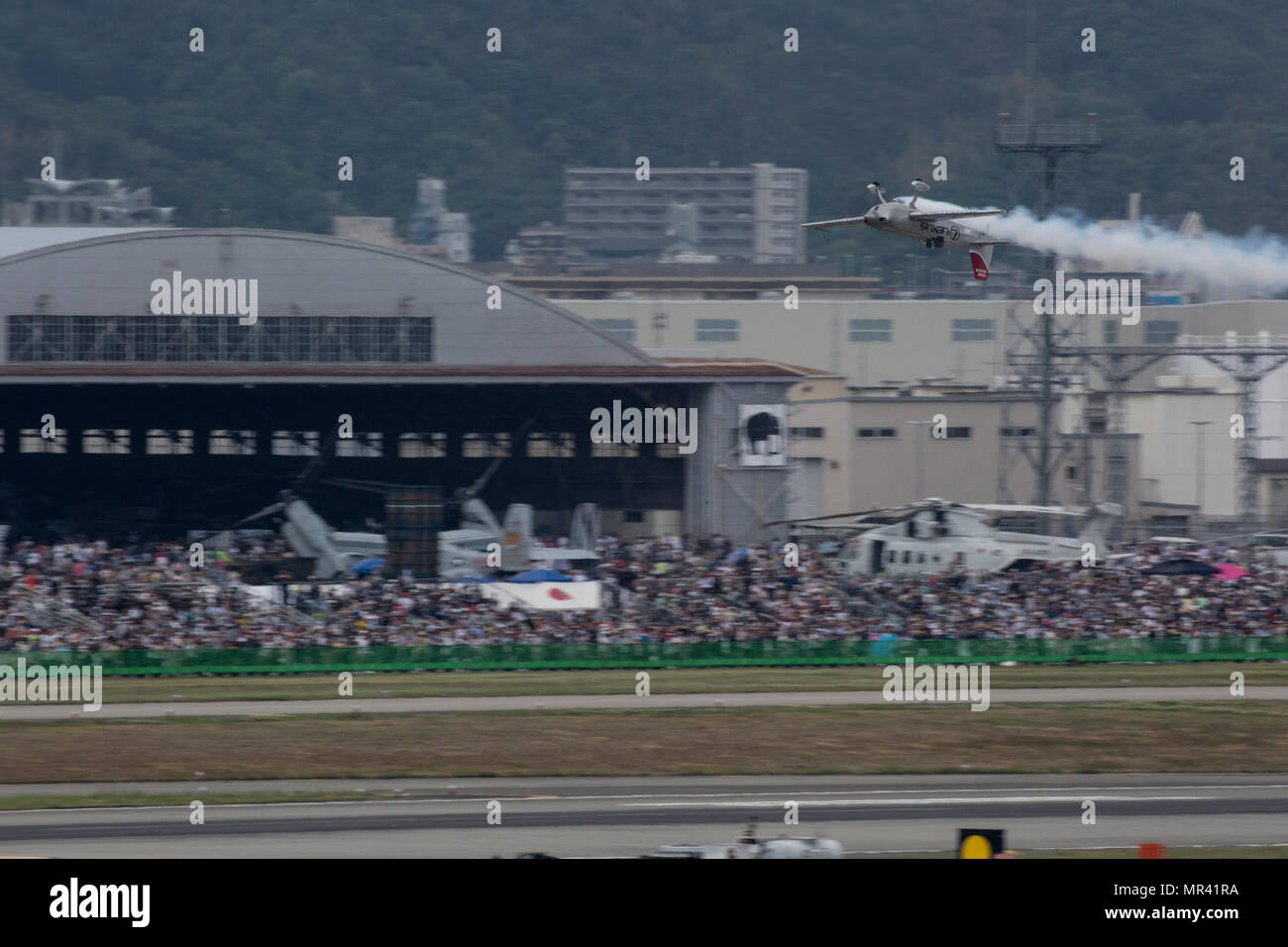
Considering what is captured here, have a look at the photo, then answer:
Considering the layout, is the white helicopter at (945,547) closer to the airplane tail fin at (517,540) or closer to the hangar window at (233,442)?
the airplane tail fin at (517,540)

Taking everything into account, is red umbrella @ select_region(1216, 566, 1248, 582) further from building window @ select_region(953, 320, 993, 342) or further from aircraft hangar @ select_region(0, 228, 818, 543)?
building window @ select_region(953, 320, 993, 342)

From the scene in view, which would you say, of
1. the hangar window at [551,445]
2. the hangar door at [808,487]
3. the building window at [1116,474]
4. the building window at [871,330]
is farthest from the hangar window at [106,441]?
the building window at [1116,474]

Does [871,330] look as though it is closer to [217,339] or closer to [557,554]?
[557,554]

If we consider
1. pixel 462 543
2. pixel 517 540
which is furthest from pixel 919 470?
pixel 462 543

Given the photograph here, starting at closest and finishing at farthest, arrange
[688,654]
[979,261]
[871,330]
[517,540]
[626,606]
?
[979,261] < [688,654] < [626,606] < [517,540] < [871,330]
